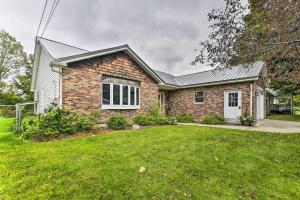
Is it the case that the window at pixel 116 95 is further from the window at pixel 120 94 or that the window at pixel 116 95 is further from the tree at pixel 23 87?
the tree at pixel 23 87

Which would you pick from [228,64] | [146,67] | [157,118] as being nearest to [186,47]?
[146,67]

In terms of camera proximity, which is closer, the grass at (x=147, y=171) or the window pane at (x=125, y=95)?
the grass at (x=147, y=171)

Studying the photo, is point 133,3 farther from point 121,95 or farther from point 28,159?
point 28,159

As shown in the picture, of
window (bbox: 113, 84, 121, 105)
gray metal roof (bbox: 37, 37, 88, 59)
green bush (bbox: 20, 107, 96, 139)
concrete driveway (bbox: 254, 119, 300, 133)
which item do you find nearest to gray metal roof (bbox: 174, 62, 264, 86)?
concrete driveway (bbox: 254, 119, 300, 133)

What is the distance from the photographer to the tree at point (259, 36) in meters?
4.28

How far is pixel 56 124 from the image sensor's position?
20.7 ft

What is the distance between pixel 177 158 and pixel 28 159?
3.53 meters

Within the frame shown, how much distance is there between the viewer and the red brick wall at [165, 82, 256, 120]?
1145cm

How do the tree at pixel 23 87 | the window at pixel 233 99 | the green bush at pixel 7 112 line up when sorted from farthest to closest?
the tree at pixel 23 87 < the green bush at pixel 7 112 < the window at pixel 233 99

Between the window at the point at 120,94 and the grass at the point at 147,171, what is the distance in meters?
4.11

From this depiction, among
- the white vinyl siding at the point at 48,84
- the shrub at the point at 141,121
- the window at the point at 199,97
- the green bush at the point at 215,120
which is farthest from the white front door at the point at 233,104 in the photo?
the white vinyl siding at the point at 48,84

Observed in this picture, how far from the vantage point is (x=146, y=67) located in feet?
36.2

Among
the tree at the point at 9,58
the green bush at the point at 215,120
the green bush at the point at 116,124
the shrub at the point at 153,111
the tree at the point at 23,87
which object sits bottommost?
the green bush at the point at 215,120

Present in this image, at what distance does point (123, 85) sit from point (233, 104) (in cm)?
797
